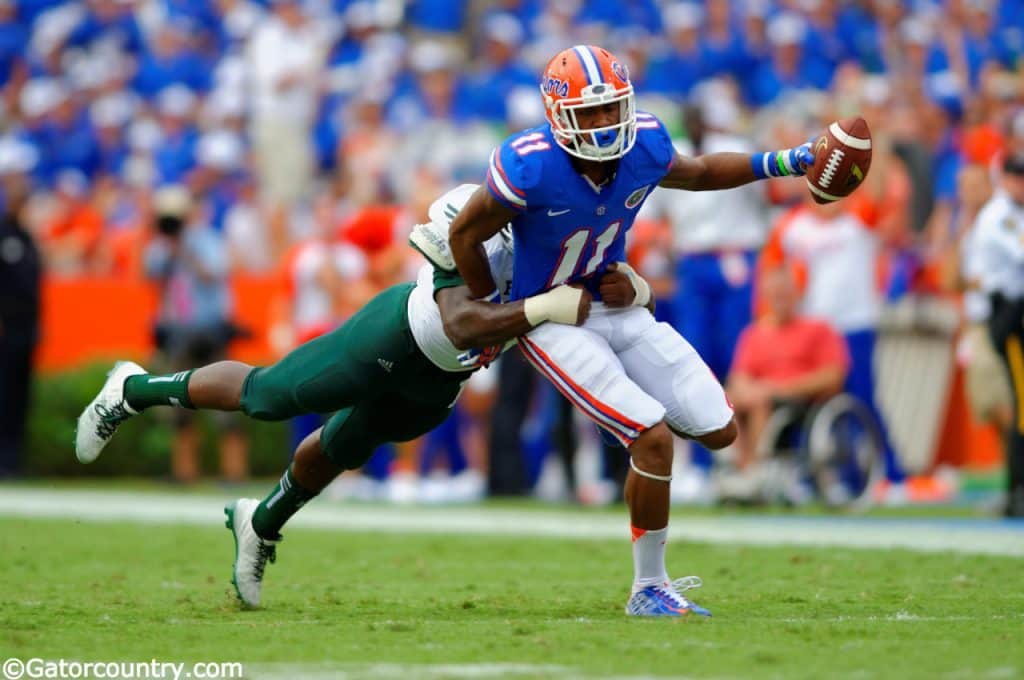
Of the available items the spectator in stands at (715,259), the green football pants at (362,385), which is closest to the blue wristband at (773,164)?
the green football pants at (362,385)

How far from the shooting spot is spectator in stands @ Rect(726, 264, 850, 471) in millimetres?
12164

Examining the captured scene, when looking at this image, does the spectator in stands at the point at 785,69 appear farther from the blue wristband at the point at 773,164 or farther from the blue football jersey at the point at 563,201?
the blue football jersey at the point at 563,201

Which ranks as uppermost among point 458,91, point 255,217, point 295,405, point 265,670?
point 458,91

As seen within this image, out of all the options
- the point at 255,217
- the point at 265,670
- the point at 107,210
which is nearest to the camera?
the point at 265,670

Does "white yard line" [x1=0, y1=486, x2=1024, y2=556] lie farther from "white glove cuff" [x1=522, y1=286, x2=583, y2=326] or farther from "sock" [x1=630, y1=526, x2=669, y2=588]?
"white glove cuff" [x1=522, y1=286, x2=583, y2=326]

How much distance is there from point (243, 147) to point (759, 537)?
381 inches

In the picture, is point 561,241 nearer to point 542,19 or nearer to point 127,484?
point 127,484

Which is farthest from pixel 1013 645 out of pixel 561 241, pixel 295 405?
pixel 295 405

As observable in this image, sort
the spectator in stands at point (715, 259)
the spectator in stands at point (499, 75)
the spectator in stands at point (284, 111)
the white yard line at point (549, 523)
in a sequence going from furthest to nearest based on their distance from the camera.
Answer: the spectator in stands at point (284, 111)
the spectator in stands at point (499, 75)
the spectator in stands at point (715, 259)
the white yard line at point (549, 523)

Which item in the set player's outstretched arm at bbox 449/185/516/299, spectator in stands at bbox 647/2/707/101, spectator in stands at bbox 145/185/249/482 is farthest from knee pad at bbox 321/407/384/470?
spectator in stands at bbox 647/2/707/101

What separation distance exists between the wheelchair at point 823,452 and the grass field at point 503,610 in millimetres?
2693

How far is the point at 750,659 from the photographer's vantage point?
203 inches

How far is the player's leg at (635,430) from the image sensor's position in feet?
20.8

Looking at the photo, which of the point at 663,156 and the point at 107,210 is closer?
the point at 663,156
